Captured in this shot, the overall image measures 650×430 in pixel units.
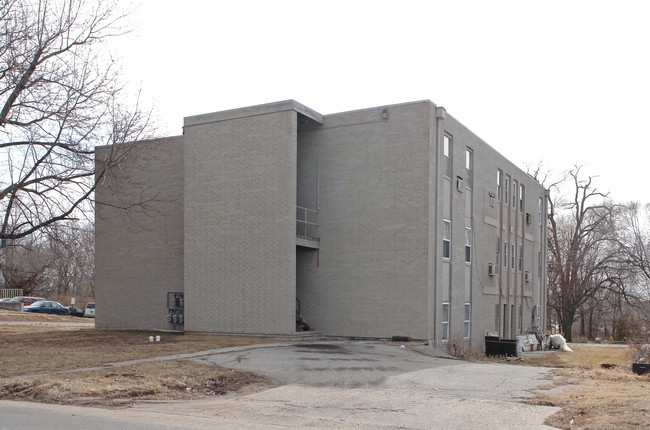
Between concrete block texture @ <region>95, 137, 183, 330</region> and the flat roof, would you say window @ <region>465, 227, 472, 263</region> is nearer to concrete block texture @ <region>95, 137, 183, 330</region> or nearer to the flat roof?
the flat roof

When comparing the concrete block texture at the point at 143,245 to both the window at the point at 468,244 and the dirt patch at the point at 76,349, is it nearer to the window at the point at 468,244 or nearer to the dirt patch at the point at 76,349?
the dirt patch at the point at 76,349

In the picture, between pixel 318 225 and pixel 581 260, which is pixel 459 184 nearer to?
pixel 318 225

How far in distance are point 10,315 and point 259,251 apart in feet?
78.1

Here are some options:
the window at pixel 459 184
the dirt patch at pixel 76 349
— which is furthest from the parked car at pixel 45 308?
the window at pixel 459 184

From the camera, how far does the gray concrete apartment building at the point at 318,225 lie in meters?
23.7

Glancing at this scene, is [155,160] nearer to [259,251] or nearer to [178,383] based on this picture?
[259,251]

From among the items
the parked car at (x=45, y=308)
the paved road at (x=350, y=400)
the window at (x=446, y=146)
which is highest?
the window at (x=446, y=146)

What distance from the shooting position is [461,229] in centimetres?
2733

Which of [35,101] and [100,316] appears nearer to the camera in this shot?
[35,101]

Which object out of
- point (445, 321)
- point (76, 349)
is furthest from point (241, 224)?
point (445, 321)

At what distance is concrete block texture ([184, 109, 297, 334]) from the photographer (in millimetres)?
23672

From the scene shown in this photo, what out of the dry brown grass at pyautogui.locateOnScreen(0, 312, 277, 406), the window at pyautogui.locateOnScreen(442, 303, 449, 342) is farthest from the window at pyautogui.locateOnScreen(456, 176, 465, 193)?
the dry brown grass at pyautogui.locateOnScreen(0, 312, 277, 406)

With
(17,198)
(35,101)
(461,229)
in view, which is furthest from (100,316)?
(461,229)

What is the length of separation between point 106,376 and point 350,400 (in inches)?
209
